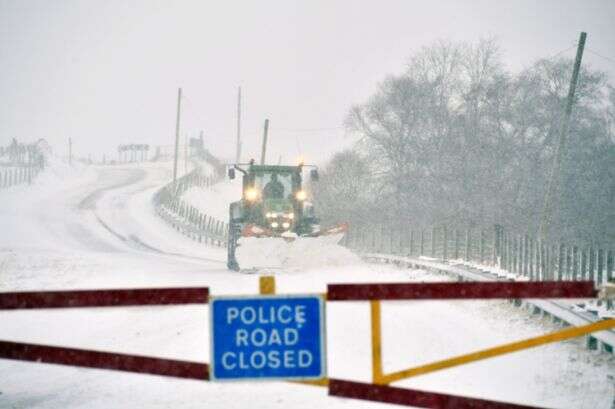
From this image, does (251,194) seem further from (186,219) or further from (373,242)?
(186,219)

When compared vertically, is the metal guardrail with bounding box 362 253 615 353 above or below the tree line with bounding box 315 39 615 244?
below

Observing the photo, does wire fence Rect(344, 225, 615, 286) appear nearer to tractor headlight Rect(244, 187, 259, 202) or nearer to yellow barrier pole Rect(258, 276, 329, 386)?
yellow barrier pole Rect(258, 276, 329, 386)

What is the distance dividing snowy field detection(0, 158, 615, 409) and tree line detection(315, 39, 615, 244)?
18.3 meters

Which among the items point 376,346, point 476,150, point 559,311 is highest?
point 476,150

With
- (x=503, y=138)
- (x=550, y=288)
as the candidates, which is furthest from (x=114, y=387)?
(x=503, y=138)

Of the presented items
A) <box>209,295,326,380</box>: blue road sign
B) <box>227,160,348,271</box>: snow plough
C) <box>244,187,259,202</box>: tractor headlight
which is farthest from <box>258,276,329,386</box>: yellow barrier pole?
<box>244,187,259,202</box>: tractor headlight

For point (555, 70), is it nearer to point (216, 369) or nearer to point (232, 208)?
point (232, 208)

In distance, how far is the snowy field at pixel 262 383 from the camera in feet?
20.2

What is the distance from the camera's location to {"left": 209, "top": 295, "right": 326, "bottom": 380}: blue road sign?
12.0 ft

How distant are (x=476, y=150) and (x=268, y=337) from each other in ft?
116

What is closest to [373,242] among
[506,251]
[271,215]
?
[271,215]

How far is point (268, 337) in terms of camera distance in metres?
3.69

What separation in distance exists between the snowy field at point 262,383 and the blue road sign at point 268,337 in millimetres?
2204

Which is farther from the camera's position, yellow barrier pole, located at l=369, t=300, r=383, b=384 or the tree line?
the tree line
